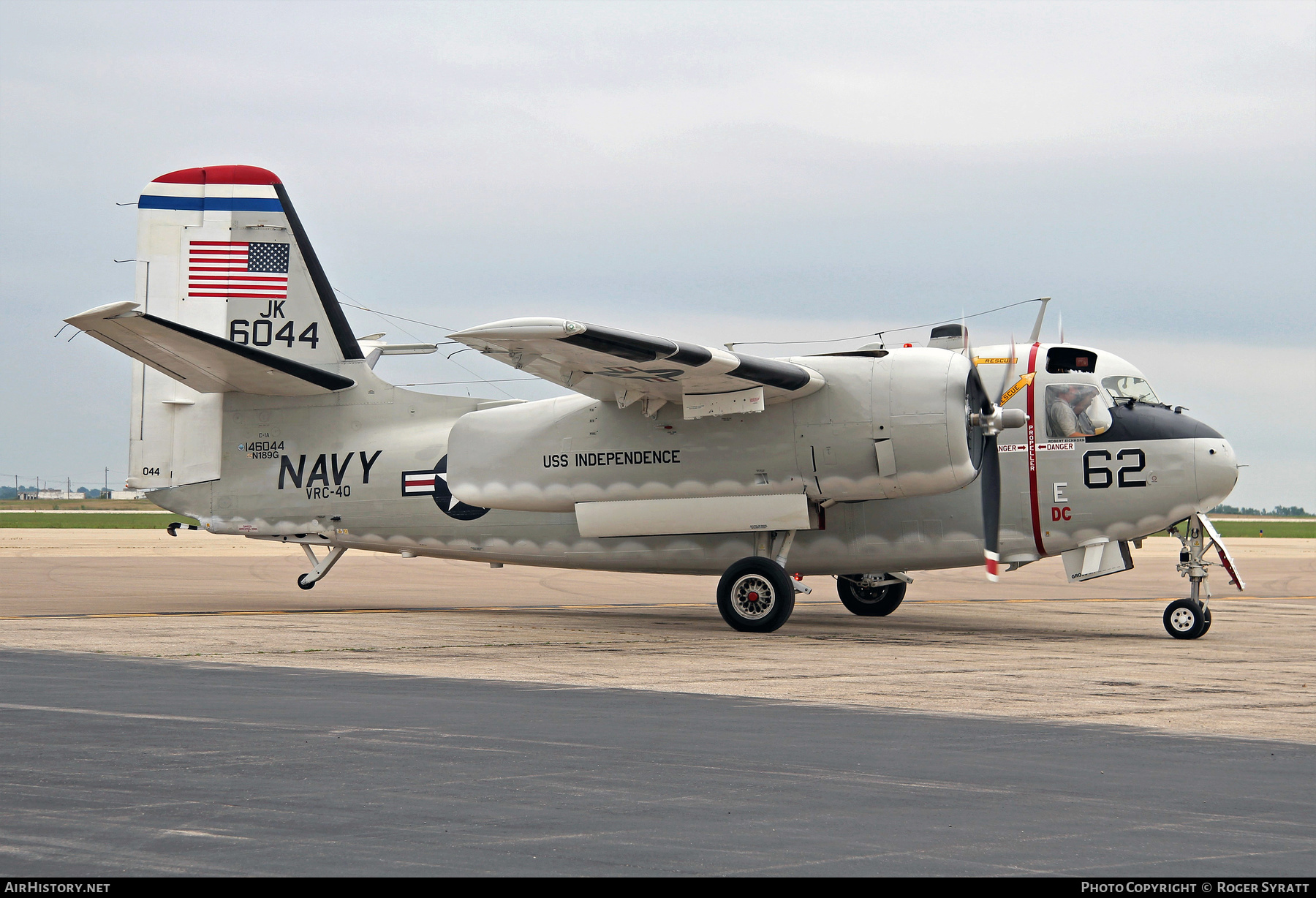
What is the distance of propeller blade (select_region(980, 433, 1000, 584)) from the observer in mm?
18656

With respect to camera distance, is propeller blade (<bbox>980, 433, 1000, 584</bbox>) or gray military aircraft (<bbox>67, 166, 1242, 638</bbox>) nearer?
gray military aircraft (<bbox>67, 166, 1242, 638</bbox>)

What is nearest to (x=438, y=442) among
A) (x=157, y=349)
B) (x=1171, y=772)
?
(x=157, y=349)

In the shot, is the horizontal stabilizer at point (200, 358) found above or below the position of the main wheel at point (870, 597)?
above

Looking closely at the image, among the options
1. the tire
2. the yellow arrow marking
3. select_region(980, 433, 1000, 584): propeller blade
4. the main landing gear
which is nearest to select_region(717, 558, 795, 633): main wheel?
the main landing gear

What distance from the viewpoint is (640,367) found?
55.9 feet

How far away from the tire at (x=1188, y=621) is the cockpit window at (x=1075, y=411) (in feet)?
9.06

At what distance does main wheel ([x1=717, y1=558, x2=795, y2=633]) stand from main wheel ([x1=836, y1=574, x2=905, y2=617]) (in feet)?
13.3

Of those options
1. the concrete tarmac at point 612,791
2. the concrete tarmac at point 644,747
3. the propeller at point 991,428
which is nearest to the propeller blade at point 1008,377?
the propeller at point 991,428

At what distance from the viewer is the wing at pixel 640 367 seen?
1560 cm

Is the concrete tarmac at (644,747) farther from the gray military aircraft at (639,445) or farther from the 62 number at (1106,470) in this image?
the 62 number at (1106,470)

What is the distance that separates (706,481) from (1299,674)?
821 cm

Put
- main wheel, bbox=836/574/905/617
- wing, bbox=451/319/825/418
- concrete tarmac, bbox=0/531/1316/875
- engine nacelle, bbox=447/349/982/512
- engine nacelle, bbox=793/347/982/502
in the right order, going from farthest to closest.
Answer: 1. main wheel, bbox=836/574/905/617
2. engine nacelle, bbox=447/349/982/512
3. engine nacelle, bbox=793/347/982/502
4. wing, bbox=451/319/825/418
5. concrete tarmac, bbox=0/531/1316/875

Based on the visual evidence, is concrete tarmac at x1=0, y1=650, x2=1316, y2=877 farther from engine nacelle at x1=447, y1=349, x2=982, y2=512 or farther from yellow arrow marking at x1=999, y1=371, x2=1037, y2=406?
yellow arrow marking at x1=999, y1=371, x2=1037, y2=406

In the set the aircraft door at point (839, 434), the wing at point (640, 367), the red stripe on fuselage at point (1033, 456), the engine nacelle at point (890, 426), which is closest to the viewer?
the wing at point (640, 367)
